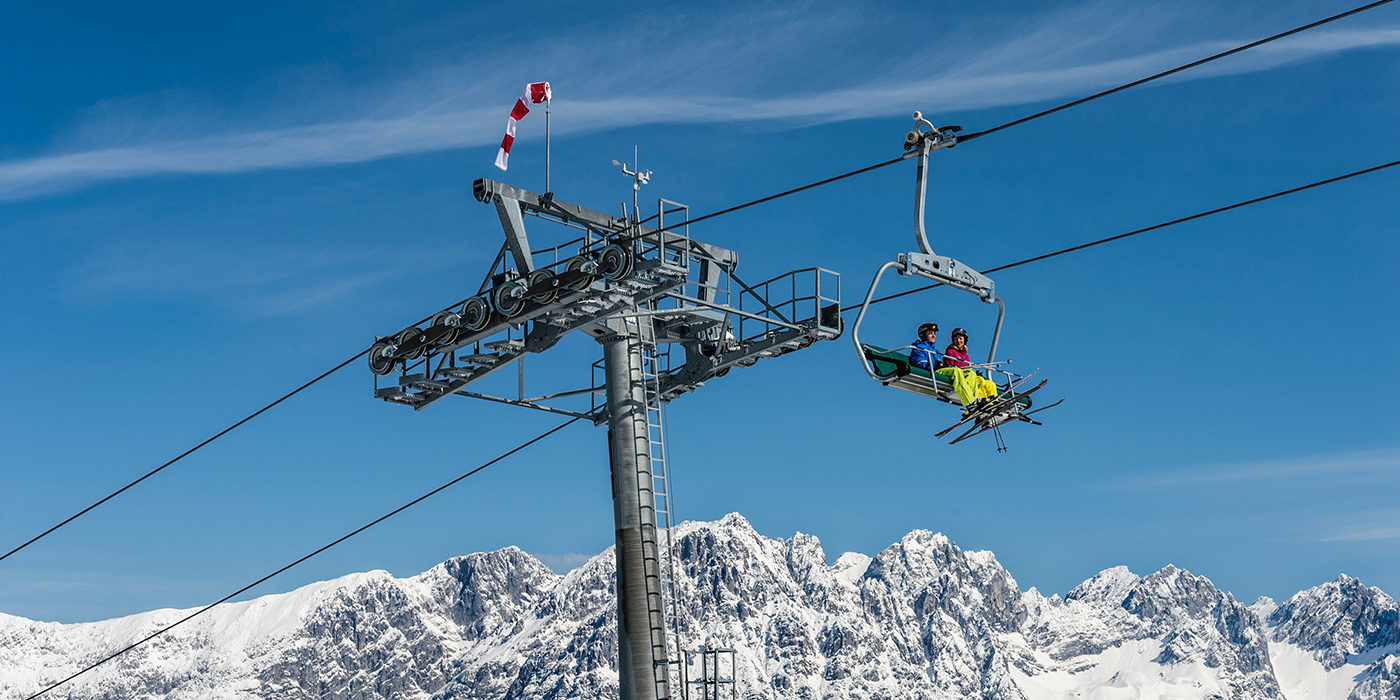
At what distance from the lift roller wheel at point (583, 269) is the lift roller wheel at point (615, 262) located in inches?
8.7

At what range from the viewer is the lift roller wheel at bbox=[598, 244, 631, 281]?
31.3m

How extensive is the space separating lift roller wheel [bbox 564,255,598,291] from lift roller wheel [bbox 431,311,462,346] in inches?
179

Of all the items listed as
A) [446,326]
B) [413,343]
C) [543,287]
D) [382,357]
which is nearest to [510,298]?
[543,287]

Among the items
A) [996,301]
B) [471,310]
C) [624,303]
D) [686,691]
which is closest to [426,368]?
[471,310]

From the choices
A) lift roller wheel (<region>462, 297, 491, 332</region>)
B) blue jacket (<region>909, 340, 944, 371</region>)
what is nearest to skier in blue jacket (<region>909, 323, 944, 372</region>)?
blue jacket (<region>909, 340, 944, 371</region>)

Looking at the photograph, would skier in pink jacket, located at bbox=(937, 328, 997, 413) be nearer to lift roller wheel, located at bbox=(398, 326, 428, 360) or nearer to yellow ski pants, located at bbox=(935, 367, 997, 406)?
yellow ski pants, located at bbox=(935, 367, 997, 406)

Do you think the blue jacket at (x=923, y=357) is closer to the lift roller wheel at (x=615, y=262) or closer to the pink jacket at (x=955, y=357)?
the pink jacket at (x=955, y=357)

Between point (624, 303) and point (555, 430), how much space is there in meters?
8.62

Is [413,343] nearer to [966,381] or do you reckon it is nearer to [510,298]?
[510,298]

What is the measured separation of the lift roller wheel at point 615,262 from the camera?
103ft

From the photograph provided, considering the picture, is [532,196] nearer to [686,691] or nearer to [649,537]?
[649,537]

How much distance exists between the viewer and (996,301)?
2967 centimetres

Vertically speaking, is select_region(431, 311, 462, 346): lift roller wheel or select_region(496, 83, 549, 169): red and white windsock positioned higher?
select_region(496, 83, 549, 169): red and white windsock

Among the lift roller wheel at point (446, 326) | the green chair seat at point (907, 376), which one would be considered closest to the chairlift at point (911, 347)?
the green chair seat at point (907, 376)
